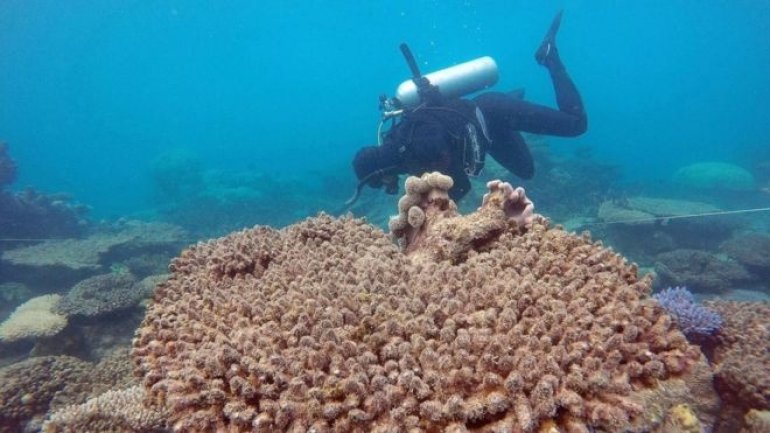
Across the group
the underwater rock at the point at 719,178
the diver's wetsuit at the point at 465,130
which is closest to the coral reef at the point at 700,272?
the diver's wetsuit at the point at 465,130

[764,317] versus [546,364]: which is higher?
[764,317]

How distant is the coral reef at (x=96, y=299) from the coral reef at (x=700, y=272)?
10660 mm

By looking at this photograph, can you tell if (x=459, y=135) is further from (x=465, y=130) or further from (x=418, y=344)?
(x=418, y=344)

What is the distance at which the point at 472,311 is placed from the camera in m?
2.40

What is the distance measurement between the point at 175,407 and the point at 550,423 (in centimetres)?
178

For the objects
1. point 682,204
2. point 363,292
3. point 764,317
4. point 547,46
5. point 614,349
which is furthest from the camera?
point 682,204

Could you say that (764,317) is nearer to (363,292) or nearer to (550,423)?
(550,423)

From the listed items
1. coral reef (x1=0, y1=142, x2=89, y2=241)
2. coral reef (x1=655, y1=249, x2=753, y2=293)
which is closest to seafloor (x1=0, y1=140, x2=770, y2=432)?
coral reef (x1=655, y1=249, x2=753, y2=293)

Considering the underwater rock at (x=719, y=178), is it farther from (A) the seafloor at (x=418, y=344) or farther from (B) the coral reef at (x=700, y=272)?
(A) the seafloor at (x=418, y=344)

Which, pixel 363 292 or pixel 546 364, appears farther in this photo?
pixel 363 292

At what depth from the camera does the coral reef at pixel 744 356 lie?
327 centimetres

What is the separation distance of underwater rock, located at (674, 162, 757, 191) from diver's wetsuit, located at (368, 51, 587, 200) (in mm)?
19728


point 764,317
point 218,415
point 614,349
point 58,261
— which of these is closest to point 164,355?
point 218,415

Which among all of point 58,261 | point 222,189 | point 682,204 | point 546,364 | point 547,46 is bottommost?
point 546,364
